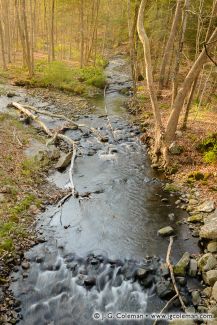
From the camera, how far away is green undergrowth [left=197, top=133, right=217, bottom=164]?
13.4 meters

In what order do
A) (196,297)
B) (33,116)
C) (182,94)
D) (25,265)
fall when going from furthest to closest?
(33,116), (182,94), (25,265), (196,297)

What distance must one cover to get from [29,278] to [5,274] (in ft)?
1.94

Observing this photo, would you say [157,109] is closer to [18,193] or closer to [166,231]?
[166,231]

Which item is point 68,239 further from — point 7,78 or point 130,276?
point 7,78

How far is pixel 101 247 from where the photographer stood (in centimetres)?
922

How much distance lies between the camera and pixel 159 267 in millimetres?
8430

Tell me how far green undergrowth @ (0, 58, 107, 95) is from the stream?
12614 millimetres

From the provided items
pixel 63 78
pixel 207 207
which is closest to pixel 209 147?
pixel 207 207

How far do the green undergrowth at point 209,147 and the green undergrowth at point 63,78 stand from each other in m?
13.7

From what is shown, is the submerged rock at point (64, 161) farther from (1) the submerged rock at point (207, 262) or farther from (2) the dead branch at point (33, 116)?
(1) the submerged rock at point (207, 262)

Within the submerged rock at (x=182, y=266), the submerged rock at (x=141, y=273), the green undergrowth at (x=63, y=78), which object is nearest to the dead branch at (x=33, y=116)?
the green undergrowth at (x=63, y=78)

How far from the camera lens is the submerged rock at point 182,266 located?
8.19 m

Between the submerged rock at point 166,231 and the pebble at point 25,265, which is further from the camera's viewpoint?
the submerged rock at point 166,231

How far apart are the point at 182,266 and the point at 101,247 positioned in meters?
2.34
